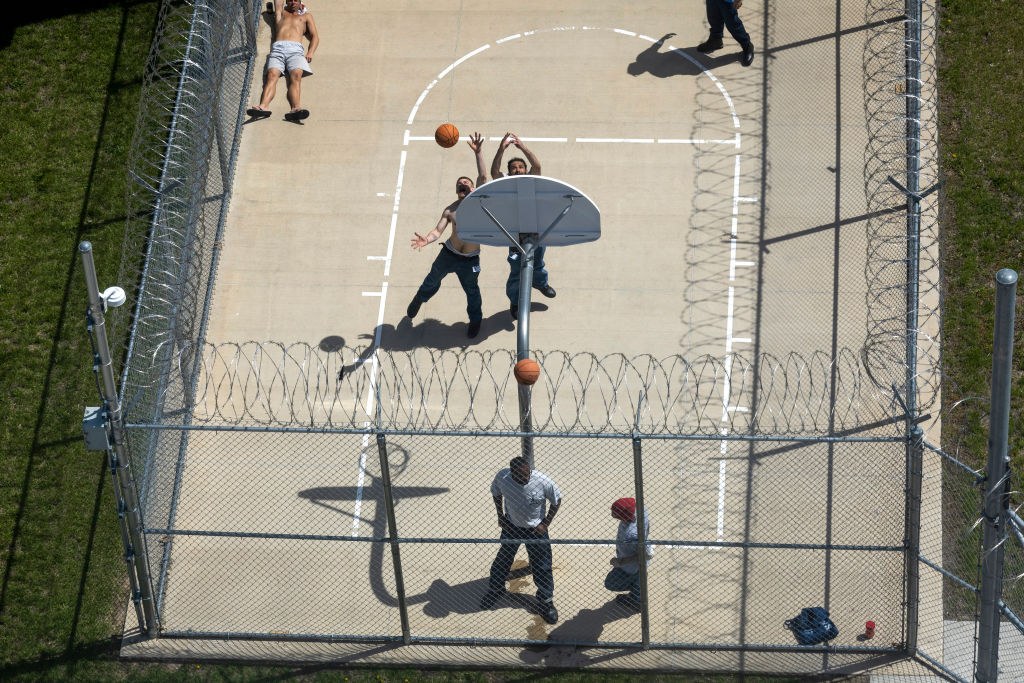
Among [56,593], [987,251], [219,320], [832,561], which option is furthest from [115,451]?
Answer: [987,251]

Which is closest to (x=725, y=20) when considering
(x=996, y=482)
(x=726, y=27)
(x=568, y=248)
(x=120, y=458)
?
(x=726, y=27)

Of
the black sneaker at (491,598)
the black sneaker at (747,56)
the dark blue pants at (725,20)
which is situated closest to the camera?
the black sneaker at (491,598)

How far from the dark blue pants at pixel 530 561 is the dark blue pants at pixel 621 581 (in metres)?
0.56

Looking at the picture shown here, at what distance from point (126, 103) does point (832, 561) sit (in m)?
10.8

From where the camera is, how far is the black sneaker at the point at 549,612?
16.5 m

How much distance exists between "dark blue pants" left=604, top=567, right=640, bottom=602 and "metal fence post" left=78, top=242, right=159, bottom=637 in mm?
4469

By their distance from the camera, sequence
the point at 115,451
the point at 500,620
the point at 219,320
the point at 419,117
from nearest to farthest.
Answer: the point at 115,451 → the point at 500,620 → the point at 219,320 → the point at 419,117

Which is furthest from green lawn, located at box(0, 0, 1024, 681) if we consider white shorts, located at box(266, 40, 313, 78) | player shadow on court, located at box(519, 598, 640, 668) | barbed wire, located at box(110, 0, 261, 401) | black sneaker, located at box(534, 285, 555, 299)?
black sneaker, located at box(534, 285, 555, 299)

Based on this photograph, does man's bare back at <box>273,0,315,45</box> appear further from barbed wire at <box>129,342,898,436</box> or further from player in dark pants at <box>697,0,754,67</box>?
player in dark pants at <box>697,0,754,67</box>

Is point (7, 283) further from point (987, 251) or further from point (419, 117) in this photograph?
point (987, 251)

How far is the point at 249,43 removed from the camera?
860 inches

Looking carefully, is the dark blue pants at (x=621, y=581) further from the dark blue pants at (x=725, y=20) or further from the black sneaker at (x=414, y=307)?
the dark blue pants at (x=725, y=20)

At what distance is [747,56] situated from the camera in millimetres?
21688

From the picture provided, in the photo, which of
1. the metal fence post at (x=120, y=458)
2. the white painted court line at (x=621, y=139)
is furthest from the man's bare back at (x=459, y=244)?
→ the metal fence post at (x=120, y=458)
